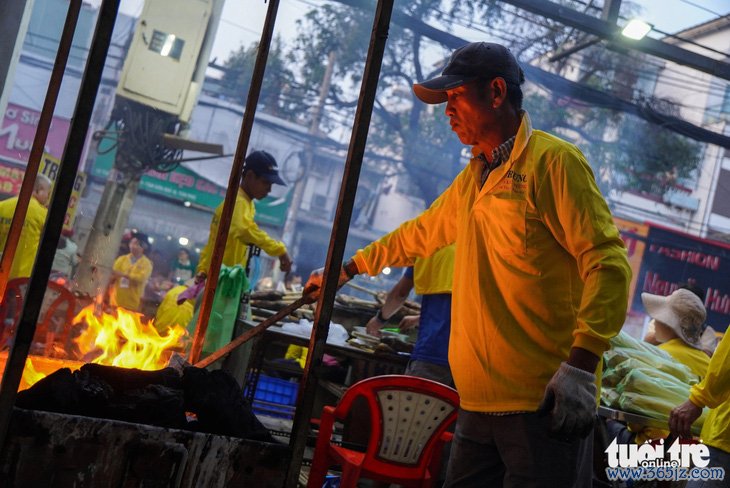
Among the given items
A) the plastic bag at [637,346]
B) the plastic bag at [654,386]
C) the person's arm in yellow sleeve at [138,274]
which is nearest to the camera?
the plastic bag at [654,386]

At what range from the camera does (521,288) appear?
244 cm

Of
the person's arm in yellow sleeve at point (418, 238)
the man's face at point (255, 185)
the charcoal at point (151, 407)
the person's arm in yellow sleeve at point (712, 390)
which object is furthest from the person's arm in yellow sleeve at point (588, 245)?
the man's face at point (255, 185)

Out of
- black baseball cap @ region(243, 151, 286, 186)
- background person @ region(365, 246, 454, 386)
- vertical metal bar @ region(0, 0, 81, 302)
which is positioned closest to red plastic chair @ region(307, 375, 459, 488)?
background person @ region(365, 246, 454, 386)

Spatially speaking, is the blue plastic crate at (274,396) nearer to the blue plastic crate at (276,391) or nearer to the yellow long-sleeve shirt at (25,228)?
the blue plastic crate at (276,391)

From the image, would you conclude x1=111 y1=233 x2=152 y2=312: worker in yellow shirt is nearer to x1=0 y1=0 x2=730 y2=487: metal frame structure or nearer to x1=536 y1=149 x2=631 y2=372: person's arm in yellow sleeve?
x1=0 y1=0 x2=730 y2=487: metal frame structure

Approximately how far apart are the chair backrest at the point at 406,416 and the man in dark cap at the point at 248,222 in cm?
291

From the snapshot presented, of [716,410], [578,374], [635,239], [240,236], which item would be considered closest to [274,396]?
[240,236]

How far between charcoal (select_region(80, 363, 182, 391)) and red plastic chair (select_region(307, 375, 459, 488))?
1.20 meters

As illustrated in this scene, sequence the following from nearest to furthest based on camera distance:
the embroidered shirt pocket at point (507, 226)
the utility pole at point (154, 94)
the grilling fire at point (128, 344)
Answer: the embroidered shirt pocket at point (507, 226), the grilling fire at point (128, 344), the utility pole at point (154, 94)

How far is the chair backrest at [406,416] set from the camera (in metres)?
3.90

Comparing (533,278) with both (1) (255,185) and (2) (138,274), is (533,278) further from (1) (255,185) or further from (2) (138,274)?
(2) (138,274)

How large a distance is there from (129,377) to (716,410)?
10.4 ft

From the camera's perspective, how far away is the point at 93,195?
17953 mm

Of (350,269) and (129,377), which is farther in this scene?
(350,269)
